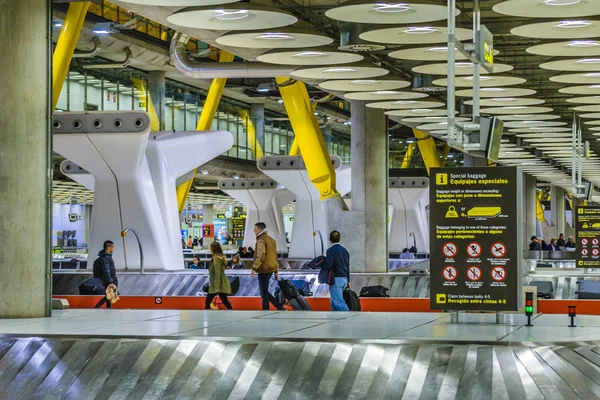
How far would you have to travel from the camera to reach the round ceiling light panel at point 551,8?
49.8 feet

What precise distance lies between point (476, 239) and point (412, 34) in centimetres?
656

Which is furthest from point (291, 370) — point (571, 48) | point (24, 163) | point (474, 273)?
point (571, 48)

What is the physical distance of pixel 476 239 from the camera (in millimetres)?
11875

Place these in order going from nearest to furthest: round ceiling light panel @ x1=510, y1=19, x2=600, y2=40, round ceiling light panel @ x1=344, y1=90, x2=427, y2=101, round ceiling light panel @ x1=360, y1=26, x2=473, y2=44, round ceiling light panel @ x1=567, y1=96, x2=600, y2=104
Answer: round ceiling light panel @ x1=510, y1=19, x2=600, y2=40 < round ceiling light panel @ x1=360, y1=26, x2=473, y2=44 < round ceiling light panel @ x1=344, y1=90, x2=427, y2=101 < round ceiling light panel @ x1=567, y1=96, x2=600, y2=104

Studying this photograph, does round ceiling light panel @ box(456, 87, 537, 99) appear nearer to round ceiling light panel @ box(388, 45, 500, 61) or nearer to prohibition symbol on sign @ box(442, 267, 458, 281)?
round ceiling light panel @ box(388, 45, 500, 61)

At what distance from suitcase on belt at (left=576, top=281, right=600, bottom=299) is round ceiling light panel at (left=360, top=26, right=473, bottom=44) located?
4.79 m

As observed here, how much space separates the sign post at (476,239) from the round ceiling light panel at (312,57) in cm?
834

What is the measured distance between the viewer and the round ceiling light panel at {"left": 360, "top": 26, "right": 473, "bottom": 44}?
17.2 m

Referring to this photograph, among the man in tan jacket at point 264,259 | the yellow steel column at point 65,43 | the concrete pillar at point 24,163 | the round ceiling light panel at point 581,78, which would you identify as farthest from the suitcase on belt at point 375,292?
the yellow steel column at point 65,43

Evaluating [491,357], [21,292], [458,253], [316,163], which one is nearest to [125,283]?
[316,163]

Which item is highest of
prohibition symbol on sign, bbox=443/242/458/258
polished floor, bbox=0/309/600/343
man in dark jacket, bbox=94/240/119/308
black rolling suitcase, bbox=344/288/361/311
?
prohibition symbol on sign, bbox=443/242/458/258

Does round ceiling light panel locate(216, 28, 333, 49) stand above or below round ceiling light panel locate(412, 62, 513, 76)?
above

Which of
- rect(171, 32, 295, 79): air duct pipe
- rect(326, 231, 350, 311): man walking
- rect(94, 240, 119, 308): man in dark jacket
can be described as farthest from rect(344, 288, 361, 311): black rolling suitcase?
rect(171, 32, 295, 79): air duct pipe

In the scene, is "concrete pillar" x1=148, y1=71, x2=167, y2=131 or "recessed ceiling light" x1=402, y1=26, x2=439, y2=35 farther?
"concrete pillar" x1=148, y1=71, x2=167, y2=131
